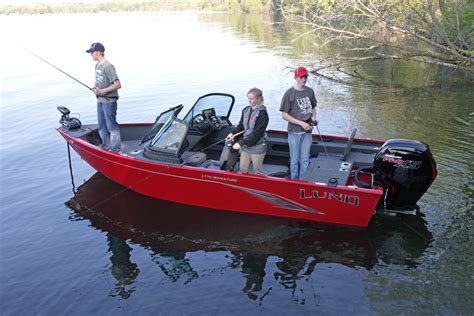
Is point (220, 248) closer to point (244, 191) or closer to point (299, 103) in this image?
point (244, 191)

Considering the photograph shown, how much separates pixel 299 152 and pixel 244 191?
1059 mm

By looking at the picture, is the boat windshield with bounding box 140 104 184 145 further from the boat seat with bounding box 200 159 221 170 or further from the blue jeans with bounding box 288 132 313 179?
the blue jeans with bounding box 288 132 313 179

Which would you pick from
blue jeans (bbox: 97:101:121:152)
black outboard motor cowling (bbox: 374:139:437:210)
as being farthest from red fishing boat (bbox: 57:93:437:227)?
blue jeans (bbox: 97:101:121:152)

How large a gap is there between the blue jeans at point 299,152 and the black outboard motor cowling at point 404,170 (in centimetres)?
109

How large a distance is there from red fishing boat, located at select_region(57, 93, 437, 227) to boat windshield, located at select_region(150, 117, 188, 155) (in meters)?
0.02

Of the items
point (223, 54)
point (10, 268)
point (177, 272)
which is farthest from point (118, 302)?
point (223, 54)

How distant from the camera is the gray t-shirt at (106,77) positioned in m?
7.66

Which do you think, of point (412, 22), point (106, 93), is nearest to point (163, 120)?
point (106, 93)

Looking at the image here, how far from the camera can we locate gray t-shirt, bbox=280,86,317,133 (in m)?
6.48

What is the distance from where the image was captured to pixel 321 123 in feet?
40.2

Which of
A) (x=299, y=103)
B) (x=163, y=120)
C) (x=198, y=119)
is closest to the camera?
(x=299, y=103)

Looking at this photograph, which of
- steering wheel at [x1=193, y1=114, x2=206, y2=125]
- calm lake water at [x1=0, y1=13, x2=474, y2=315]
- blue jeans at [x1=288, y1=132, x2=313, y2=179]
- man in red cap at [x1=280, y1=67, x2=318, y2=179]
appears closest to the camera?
calm lake water at [x1=0, y1=13, x2=474, y2=315]

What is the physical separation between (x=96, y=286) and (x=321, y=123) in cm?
810

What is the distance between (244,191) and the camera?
688 centimetres
